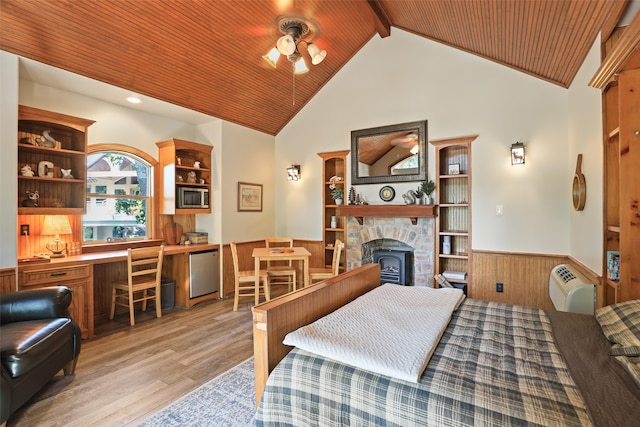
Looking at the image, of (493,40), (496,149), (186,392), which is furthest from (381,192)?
(186,392)

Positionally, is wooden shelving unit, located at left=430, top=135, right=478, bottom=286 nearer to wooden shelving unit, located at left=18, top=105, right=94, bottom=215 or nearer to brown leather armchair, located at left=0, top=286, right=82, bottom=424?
brown leather armchair, located at left=0, top=286, right=82, bottom=424

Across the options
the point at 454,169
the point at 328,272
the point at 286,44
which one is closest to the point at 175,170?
the point at 286,44

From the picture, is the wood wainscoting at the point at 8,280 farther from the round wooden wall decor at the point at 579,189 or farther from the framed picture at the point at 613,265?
the round wooden wall decor at the point at 579,189

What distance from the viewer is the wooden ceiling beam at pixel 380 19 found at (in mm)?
3947

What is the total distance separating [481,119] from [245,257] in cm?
401

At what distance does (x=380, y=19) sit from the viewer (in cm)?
419

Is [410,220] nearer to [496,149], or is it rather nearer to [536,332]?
[496,149]

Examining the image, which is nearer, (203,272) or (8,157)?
(8,157)

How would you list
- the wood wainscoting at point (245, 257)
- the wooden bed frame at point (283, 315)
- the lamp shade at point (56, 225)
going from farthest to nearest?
the wood wainscoting at point (245, 257)
the lamp shade at point (56, 225)
the wooden bed frame at point (283, 315)

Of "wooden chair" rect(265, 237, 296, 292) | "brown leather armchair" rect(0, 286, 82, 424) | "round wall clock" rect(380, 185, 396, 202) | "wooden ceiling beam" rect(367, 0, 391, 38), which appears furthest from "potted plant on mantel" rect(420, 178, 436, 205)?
"brown leather armchair" rect(0, 286, 82, 424)

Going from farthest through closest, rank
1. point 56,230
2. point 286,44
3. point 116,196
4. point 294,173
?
point 294,173 → point 116,196 → point 56,230 → point 286,44

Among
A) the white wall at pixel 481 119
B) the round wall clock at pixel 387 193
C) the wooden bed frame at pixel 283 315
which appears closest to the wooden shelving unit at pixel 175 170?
the white wall at pixel 481 119

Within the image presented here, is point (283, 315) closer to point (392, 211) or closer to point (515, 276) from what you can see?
point (392, 211)

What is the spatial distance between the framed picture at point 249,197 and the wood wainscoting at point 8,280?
2763 mm
